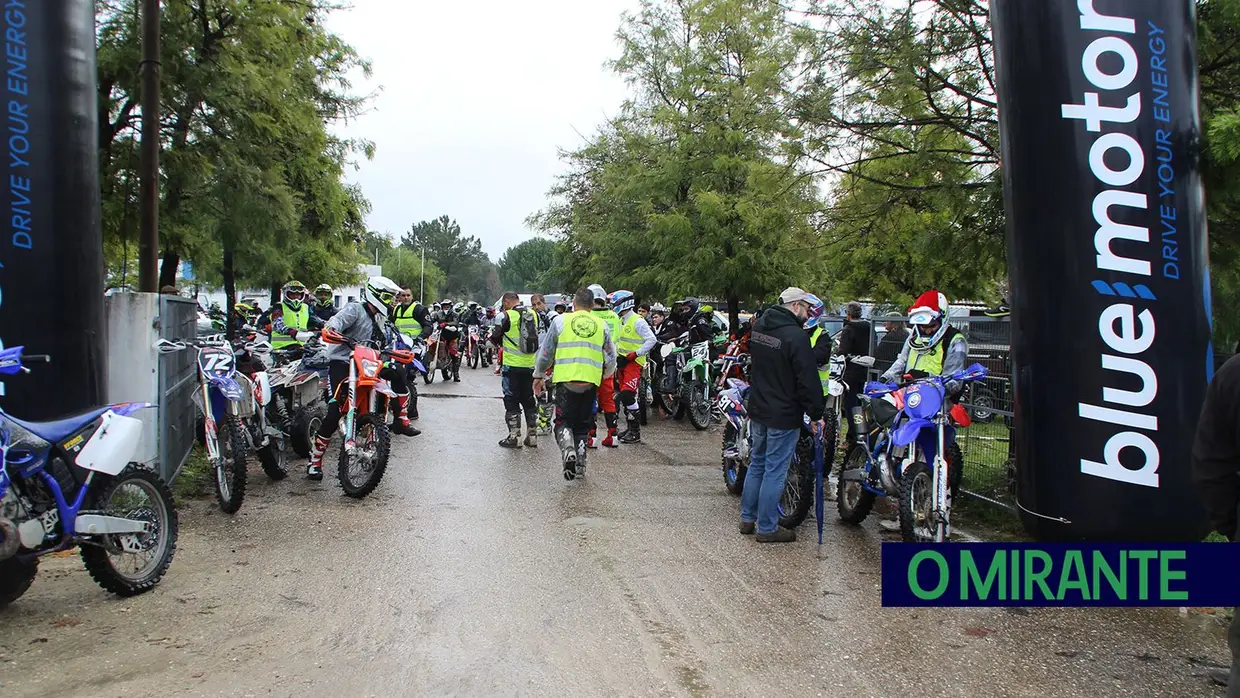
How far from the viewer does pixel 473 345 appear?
93.5 feet

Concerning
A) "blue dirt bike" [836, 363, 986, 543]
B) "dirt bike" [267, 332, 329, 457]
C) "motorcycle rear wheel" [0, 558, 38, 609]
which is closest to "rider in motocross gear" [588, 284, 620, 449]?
"dirt bike" [267, 332, 329, 457]

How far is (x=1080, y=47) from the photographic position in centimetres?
597

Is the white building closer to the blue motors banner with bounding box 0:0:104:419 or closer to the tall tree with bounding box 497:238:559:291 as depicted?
the blue motors banner with bounding box 0:0:104:419

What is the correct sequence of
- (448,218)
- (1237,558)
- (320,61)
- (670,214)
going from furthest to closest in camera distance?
(448,218) → (670,214) → (320,61) → (1237,558)

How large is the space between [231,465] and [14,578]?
226cm

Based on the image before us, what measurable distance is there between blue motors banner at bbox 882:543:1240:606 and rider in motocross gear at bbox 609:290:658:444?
8910mm

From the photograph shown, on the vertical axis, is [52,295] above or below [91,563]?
above

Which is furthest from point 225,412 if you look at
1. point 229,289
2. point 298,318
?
point 229,289

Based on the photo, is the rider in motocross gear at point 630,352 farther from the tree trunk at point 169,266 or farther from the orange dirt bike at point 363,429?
the tree trunk at point 169,266

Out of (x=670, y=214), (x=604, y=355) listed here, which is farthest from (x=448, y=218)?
(x=604, y=355)

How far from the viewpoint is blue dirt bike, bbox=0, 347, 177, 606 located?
4.83 meters

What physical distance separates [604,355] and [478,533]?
3.24 m

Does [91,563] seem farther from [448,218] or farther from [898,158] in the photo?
[448,218]

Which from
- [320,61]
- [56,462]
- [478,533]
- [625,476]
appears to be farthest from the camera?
[320,61]
